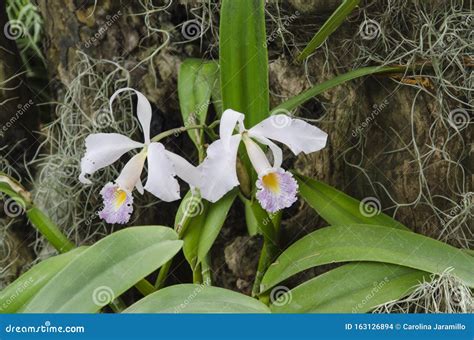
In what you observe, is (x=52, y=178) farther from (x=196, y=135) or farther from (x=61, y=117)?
(x=196, y=135)

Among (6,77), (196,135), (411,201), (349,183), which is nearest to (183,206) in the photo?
(196,135)

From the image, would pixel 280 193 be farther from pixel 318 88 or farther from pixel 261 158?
pixel 318 88

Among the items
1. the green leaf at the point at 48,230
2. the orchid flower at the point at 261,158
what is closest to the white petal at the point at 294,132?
the orchid flower at the point at 261,158

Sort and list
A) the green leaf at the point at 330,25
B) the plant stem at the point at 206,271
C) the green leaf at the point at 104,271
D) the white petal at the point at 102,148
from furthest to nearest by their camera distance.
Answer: the plant stem at the point at 206,271, the green leaf at the point at 330,25, the white petal at the point at 102,148, the green leaf at the point at 104,271

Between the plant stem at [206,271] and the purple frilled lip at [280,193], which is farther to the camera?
the plant stem at [206,271]

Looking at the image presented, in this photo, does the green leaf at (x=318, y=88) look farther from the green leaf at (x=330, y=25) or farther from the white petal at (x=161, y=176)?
the white petal at (x=161, y=176)

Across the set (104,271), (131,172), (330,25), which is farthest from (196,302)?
(330,25)

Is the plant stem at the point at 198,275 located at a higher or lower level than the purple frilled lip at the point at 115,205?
lower
